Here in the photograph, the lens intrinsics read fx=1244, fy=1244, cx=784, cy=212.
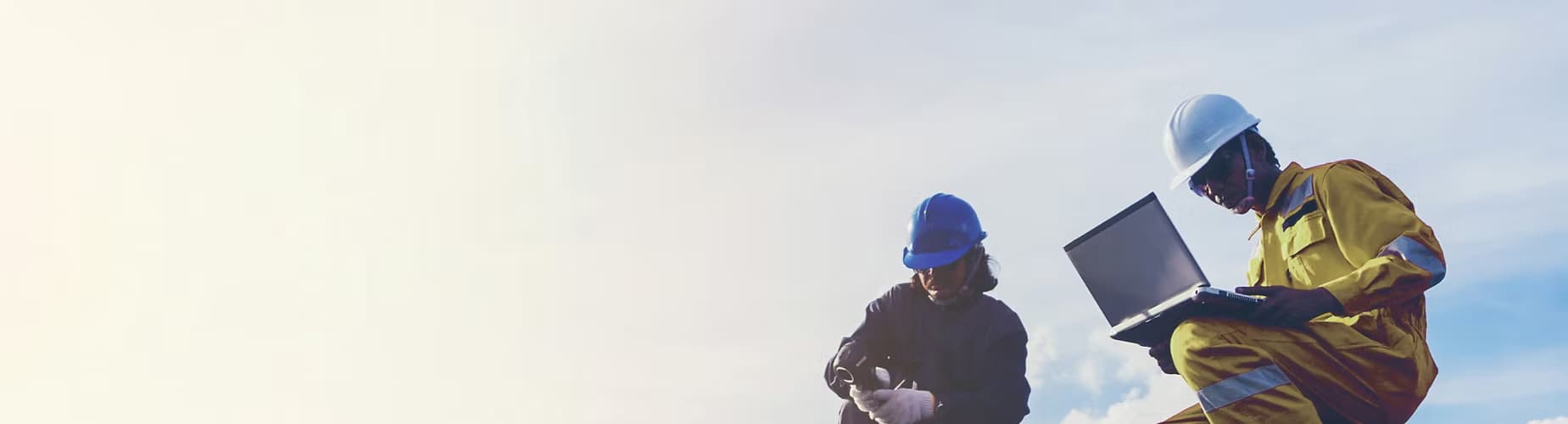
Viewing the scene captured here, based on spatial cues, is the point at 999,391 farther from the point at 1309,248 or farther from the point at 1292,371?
the point at 1292,371

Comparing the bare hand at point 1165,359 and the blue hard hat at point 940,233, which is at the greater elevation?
the blue hard hat at point 940,233

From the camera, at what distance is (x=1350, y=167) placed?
5438 millimetres

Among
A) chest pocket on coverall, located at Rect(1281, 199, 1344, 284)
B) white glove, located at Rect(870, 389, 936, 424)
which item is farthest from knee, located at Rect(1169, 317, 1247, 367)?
white glove, located at Rect(870, 389, 936, 424)

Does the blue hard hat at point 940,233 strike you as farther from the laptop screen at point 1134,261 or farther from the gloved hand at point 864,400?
the laptop screen at point 1134,261

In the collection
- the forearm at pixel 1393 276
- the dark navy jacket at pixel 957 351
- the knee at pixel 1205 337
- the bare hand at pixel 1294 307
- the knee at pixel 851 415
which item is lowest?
the knee at pixel 851 415

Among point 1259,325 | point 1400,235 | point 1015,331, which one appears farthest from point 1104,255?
point 1015,331

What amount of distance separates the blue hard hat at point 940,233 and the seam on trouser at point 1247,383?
9.81ft

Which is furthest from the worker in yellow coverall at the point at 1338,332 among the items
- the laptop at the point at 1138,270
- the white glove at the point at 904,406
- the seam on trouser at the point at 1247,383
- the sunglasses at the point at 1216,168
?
the white glove at the point at 904,406

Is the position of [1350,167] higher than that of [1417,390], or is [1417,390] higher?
[1350,167]

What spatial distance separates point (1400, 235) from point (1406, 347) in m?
0.47

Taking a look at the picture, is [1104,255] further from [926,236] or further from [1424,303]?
[926,236]

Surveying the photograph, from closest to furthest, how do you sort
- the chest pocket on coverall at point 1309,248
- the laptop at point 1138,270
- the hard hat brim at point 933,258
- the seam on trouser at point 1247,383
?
1. the seam on trouser at point 1247,383
2. the laptop at point 1138,270
3. the chest pocket on coverall at point 1309,248
4. the hard hat brim at point 933,258

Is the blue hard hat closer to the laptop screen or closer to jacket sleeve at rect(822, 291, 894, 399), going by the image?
jacket sleeve at rect(822, 291, 894, 399)

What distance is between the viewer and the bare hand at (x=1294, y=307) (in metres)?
5.06
